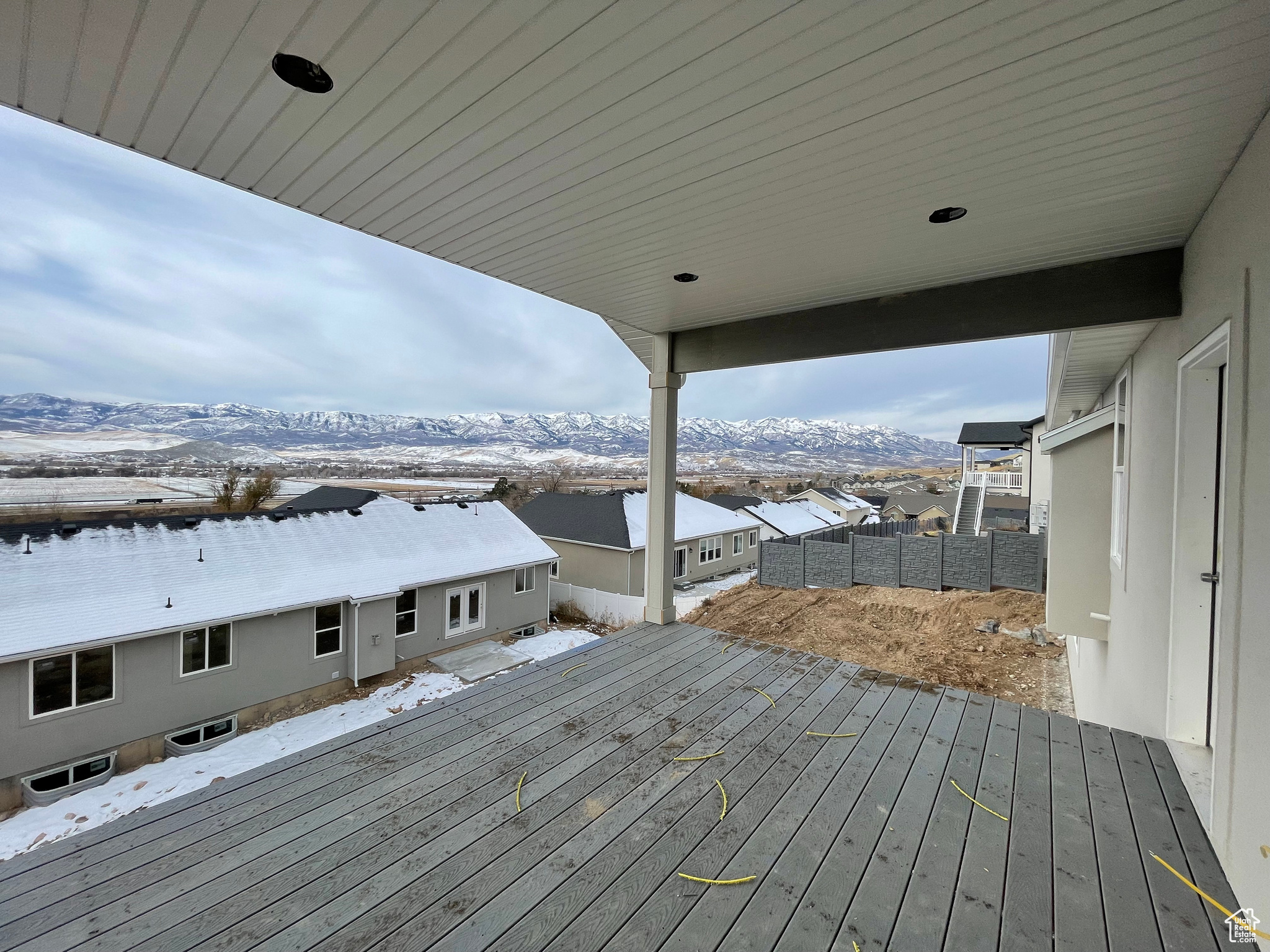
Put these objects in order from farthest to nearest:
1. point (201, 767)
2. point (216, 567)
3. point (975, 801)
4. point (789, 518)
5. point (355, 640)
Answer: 1. point (789, 518)
2. point (355, 640)
3. point (216, 567)
4. point (201, 767)
5. point (975, 801)

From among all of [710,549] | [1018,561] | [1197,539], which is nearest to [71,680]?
[1197,539]

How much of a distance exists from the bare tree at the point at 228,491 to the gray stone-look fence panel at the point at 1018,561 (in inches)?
933

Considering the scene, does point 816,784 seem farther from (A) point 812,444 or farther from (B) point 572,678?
(A) point 812,444

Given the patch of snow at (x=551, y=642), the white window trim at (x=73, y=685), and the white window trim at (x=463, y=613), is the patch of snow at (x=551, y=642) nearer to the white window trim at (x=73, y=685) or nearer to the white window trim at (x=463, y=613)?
the white window trim at (x=463, y=613)

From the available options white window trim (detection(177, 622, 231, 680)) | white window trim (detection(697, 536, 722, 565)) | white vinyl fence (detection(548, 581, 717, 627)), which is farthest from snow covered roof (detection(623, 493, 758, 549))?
→ white window trim (detection(177, 622, 231, 680))

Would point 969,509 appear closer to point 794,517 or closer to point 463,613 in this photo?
point 794,517

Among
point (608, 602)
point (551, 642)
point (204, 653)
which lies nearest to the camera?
point (204, 653)

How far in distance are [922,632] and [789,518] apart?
1422cm

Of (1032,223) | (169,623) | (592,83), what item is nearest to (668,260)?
(592,83)

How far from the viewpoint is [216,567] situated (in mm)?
8438

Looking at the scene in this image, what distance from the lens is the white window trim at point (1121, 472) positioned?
3412 mm

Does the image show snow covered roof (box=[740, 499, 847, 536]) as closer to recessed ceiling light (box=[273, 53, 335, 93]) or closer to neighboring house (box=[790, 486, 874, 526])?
neighboring house (box=[790, 486, 874, 526])

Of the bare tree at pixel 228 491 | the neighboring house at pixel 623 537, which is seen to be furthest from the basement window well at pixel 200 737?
the bare tree at pixel 228 491

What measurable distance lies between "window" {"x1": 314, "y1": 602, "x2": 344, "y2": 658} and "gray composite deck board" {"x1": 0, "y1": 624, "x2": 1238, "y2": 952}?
7.77 metres
